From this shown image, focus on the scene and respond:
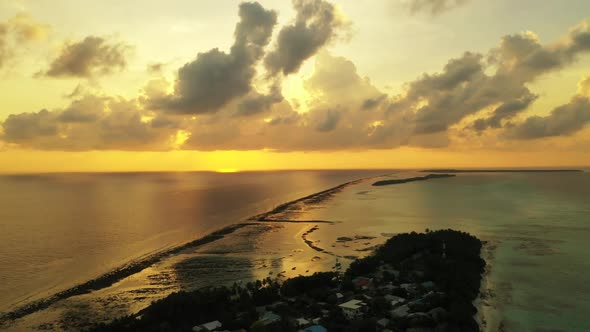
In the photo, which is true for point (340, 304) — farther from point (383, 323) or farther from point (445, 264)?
point (445, 264)

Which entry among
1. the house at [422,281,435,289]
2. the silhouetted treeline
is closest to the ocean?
the silhouetted treeline

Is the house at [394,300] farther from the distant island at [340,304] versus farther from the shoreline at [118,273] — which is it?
the shoreline at [118,273]

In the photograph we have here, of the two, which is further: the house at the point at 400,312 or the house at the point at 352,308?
the house at the point at 352,308

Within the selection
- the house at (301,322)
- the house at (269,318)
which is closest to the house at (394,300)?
the house at (301,322)

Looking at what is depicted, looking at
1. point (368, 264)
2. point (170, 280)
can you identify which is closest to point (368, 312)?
point (368, 264)

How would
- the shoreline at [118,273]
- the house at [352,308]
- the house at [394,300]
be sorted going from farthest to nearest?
1. the shoreline at [118,273]
2. the house at [394,300]
3. the house at [352,308]

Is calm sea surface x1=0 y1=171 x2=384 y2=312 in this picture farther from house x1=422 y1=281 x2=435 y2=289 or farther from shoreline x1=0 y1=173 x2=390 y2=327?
house x1=422 y1=281 x2=435 y2=289

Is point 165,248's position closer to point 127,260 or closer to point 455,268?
point 127,260
